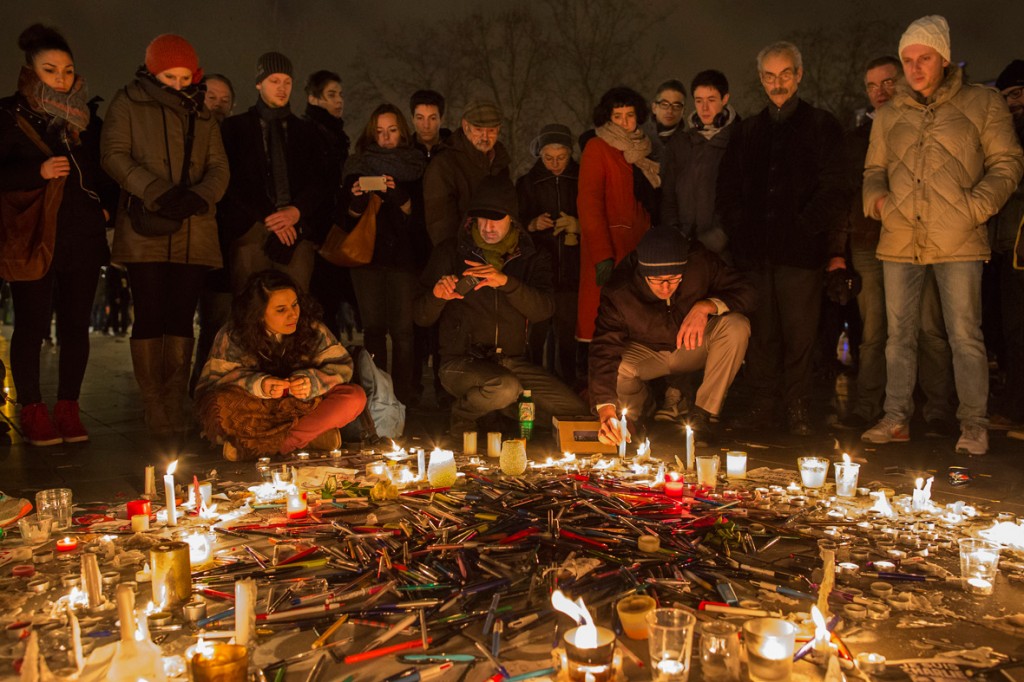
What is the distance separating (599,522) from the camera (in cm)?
421

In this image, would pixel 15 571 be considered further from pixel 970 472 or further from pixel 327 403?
pixel 970 472

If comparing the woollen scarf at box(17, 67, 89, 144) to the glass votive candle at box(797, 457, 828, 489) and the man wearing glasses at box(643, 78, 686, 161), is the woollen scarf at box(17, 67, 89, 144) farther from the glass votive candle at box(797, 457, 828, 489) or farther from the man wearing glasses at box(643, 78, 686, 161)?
the glass votive candle at box(797, 457, 828, 489)

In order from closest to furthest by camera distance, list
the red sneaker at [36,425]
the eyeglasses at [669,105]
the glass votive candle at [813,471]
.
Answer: the glass votive candle at [813,471], the red sneaker at [36,425], the eyeglasses at [669,105]

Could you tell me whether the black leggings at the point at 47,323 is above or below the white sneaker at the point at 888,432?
above

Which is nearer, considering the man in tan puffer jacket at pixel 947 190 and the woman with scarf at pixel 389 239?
the man in tan puffer jacket at pixel 947 190

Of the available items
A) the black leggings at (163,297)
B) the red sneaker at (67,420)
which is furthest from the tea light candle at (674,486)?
the red sneaker at (67,420)

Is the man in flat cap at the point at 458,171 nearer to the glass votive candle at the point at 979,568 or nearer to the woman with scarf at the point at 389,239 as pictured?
the woman with scarf at the point at 389,239

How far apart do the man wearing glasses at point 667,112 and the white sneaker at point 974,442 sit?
3350mm

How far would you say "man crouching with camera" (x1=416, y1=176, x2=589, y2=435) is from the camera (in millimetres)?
6461

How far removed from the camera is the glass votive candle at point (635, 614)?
9.65ft

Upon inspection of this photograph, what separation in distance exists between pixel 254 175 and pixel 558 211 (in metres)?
2.49

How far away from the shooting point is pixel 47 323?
6383 millimetres

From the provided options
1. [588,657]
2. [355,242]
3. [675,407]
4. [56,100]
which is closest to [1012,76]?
[675,407]

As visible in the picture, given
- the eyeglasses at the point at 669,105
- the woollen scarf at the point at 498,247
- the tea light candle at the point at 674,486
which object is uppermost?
the eyeglasses at the point at 669,105
